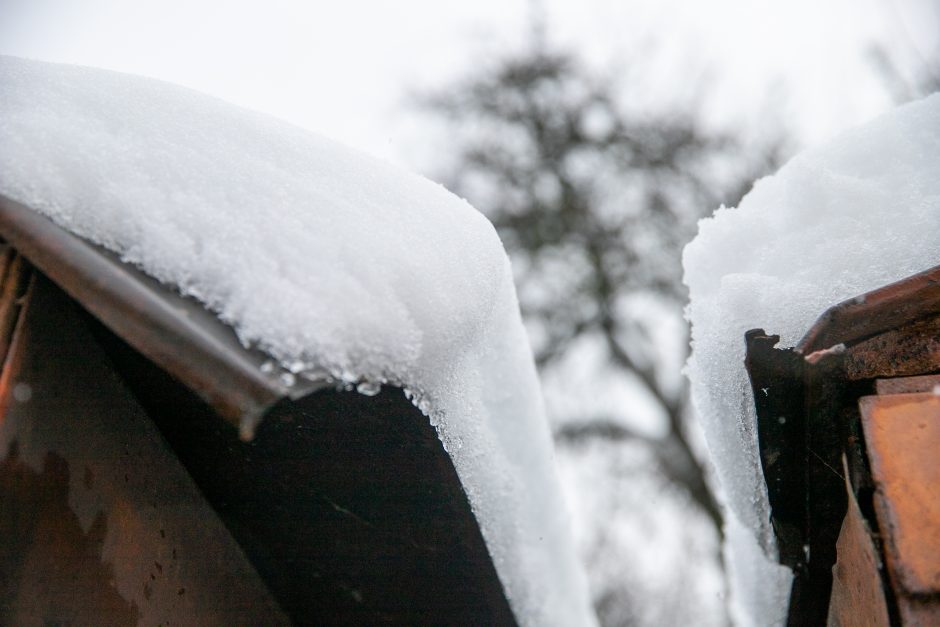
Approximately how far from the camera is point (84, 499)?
3.83 ft

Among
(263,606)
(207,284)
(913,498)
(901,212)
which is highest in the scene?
(901,212)

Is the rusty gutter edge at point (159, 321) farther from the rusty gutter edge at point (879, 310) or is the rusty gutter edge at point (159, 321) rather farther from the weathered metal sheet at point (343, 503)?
the rusty gutter edge at point (879, 310)

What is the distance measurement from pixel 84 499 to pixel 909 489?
1.58 metres

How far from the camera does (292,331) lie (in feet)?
2.81

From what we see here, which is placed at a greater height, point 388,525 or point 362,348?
point 362,348

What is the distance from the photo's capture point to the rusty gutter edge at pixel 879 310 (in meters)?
1.19

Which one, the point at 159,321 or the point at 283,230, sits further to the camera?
the point at 283,230

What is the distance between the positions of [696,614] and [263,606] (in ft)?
34.2

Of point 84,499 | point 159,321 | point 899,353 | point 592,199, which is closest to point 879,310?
point 899,353

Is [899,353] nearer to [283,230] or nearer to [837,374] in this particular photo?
[837,374]

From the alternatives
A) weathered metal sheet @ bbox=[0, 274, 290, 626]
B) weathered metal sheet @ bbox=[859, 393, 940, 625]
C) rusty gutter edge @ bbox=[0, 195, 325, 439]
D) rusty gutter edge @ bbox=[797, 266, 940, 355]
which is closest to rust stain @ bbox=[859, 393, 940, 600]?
weathered metal sheet @ bbox=[859, 393, 940, 625]

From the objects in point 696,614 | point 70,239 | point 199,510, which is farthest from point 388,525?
point 696,614

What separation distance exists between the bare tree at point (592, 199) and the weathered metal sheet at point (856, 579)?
21.3 ft

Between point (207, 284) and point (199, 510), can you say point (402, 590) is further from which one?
point (207, 284)
